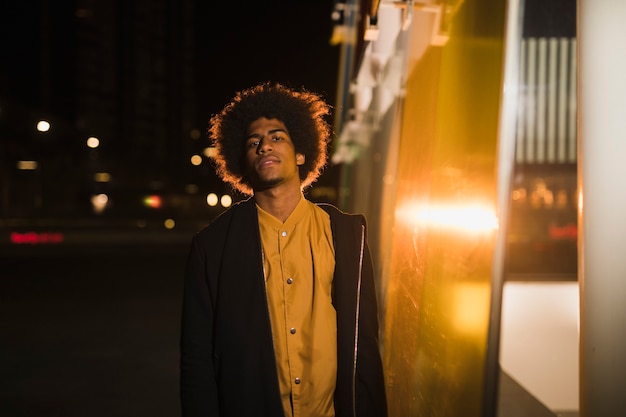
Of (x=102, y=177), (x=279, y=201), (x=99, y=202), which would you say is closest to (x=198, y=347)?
(x=279, y=201)

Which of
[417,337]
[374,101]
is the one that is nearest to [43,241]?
[374,101]

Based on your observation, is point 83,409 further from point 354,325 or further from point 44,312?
point 44,312

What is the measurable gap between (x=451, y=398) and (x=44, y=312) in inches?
323

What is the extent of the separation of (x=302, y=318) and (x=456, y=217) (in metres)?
0.74

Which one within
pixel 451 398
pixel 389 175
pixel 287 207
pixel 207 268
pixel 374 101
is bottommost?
pixel 451 398

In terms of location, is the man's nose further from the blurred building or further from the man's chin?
the blurred building

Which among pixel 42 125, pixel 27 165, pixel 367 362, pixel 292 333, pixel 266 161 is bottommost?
pixel 367 362

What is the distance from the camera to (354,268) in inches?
95.7

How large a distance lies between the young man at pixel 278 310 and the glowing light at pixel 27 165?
4342 cm

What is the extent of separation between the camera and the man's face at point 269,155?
2490 millimetres

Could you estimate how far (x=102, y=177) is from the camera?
162 feet

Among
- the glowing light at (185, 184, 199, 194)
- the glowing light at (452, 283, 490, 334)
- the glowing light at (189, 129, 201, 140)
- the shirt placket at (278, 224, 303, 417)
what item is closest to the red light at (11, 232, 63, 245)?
the shirt placket at (278, 224, 303, 417)

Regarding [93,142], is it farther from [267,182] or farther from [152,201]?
[267,182]

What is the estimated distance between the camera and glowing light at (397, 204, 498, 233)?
218cm
